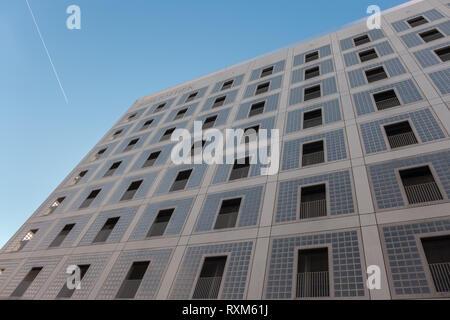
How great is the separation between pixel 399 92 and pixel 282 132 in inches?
A: 233

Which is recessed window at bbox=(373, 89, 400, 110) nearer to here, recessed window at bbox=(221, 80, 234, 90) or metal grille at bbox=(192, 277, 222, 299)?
metal grille at bbox=(192, 277, 222, 299)

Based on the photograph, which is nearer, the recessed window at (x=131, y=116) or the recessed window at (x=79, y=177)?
the recessed window at (x=79, y=177)

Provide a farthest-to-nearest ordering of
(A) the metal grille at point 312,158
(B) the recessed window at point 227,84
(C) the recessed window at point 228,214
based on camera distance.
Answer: (B) the recessed window at point 227,84 < (A) the metal grille at point 312,158 < (C) the recessed window at point 228,214

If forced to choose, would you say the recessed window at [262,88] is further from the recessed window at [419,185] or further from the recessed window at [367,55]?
the recessed window at [419,185]

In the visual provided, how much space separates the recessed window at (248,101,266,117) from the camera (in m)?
18.0

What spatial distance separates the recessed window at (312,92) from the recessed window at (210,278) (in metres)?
10.9

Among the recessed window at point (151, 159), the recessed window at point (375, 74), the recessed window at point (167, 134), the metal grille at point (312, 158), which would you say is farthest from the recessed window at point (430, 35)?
the recessed window at point (151, 159)

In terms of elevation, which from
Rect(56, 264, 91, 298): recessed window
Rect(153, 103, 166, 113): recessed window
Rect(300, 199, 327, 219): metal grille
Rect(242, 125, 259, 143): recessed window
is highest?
Rect(153, 103, 166, 113): recessed window

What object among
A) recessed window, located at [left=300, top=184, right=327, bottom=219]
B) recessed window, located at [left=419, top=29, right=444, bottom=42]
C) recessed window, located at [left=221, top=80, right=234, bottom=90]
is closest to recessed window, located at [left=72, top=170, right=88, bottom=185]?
recessed window, located at [left=221, top=80, right=234, bottom=90]

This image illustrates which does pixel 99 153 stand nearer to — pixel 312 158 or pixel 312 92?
pixel 312 92

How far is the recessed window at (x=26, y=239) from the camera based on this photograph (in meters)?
17.9

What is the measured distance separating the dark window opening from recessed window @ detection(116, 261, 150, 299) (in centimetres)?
1280

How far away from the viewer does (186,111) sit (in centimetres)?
2389
